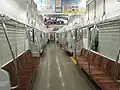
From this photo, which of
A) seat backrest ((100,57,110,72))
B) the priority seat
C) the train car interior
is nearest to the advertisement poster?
the train car interior

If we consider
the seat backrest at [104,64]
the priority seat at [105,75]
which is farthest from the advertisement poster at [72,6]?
the seat backrest at [104,64]

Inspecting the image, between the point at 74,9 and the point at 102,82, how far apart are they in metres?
5.51

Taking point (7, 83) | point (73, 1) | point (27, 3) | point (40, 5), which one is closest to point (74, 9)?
point (73, 1)

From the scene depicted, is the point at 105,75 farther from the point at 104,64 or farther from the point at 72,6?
the point at 72,6

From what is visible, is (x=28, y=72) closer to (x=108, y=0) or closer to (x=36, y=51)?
(x=108, y=0)

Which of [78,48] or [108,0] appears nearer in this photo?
[108,0]

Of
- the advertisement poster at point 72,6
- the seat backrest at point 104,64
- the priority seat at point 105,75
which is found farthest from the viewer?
the advertisement poster at point 72,6

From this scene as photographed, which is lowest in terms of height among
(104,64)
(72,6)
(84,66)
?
(84,66)

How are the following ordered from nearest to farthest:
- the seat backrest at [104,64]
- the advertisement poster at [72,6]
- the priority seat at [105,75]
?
the priority seat at [105,75] < the seat backrest at [104,64] < the advertisement poster at [72,6]

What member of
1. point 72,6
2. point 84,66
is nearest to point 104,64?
point 84,66

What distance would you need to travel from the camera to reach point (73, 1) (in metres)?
9.34

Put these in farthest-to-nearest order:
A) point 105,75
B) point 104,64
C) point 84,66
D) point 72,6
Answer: point 72,6, point 84,66, point 104,64, point 105,75

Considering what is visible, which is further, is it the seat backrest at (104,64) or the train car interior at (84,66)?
the seat backrest at (104,64)

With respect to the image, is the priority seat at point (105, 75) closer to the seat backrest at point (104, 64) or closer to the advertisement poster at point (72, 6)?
the seat backrest at point (104, 64)
